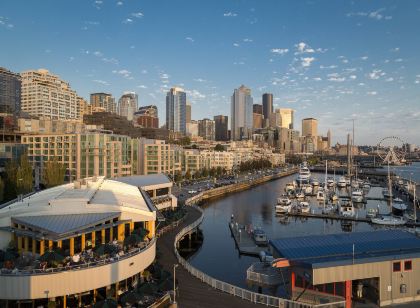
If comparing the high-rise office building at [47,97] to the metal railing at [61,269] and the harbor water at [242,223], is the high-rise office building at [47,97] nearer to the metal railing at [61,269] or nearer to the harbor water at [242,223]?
the harbor water at [242,223]

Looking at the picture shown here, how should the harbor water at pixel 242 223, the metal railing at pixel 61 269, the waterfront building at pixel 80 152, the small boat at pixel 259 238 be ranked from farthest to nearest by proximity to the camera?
the waterfront building at pixel 80 152 → the small boat at pixel 259 238 → the harbor water at pixel 242 223 → the metal railing at pixel 61 269

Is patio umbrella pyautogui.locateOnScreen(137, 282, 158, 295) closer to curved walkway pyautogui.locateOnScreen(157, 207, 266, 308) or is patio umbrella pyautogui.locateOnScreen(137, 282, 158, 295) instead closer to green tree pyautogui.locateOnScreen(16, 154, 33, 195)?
curved walkway pyautogui.locateOnScreen(157, 207, 266, 308)

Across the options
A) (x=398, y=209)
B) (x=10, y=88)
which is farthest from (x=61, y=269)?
(x=10, y=88)

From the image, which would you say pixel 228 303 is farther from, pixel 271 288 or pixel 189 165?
pixel 189 165

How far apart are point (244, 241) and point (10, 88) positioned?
6935 inches

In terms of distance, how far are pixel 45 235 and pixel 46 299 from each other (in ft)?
12.3

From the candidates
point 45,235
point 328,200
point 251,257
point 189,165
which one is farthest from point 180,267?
point 189,165

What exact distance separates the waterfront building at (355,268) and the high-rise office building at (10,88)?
18605 cm

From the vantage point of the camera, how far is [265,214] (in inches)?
2749

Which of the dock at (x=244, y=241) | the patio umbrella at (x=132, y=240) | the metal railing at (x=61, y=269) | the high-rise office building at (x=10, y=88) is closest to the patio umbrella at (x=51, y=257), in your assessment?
the metal railing at (x=61, y=269)

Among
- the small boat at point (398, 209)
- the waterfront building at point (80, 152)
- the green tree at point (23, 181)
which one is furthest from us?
the waterfront building at point (80, 152)

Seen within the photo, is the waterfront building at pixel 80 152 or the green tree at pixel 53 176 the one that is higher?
the waterfront building at pixel 80 152

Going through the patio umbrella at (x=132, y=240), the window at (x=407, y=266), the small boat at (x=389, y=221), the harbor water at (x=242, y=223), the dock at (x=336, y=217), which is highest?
the patio umbrella at (x=132, y=240)

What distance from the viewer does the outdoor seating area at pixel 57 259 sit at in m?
20.2
